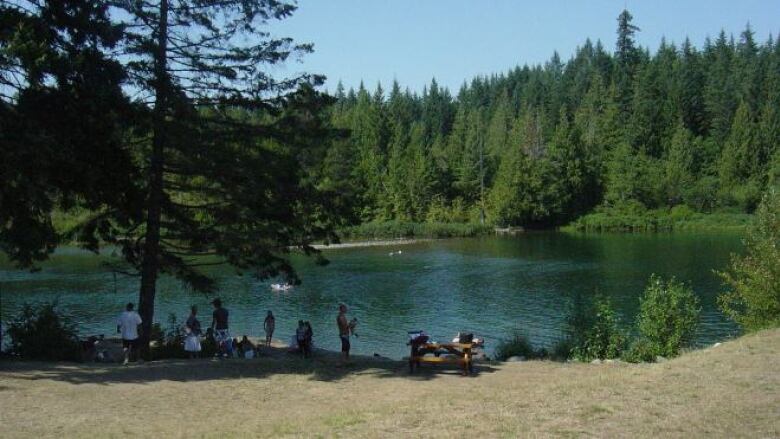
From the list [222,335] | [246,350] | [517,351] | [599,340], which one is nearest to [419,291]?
[517,351]

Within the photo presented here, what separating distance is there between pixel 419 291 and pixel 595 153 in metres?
71.8

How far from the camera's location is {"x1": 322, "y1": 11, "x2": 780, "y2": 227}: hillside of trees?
96.9 meters

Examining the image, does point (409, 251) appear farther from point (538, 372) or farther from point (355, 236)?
point (538, 372)

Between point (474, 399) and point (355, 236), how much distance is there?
71.9m

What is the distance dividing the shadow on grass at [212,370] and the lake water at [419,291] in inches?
255

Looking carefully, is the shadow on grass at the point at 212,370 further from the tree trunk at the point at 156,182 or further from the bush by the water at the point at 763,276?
the bush by the water at the point at 763,276

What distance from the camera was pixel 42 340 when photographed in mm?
16797

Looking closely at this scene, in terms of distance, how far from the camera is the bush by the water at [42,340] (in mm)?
16625

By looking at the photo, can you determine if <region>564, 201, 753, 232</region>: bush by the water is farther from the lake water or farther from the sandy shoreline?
the sandy shoreline

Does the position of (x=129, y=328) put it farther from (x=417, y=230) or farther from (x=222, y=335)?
(x=417, y=230)

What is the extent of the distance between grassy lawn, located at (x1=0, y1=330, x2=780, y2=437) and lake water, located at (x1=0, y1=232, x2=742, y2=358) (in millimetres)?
8688

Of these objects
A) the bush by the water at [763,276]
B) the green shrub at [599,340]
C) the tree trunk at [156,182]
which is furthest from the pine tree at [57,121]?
the bush by the water at [763,276]

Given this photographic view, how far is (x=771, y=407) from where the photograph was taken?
9.49 meters

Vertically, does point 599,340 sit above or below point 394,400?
below
